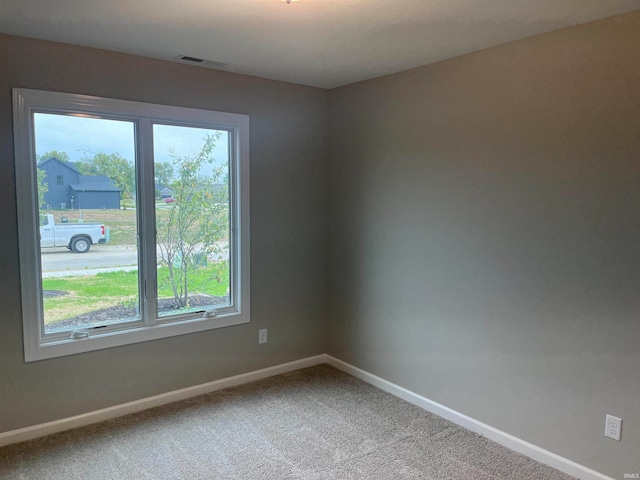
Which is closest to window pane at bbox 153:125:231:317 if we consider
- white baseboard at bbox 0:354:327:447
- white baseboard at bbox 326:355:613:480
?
white baseboard at bbox 0:354:327:447

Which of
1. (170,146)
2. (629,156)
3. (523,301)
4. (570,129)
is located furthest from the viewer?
(170,146)

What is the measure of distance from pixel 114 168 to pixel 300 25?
153cm

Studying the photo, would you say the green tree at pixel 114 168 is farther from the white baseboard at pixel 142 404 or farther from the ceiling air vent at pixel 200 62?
the white baseboard at pixel 142 404

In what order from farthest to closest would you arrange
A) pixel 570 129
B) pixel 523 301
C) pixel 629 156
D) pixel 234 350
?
1. pixel 234 350
2. pixel 523 301
3. pixel 570 129
4. pixel 629 156

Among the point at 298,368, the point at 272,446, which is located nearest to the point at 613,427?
the point at 272,446

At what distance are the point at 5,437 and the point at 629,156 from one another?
12.0 feet

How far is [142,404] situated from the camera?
318 cm

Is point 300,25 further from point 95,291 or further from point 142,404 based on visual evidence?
point 142,404

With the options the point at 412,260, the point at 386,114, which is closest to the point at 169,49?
the point at 386,114

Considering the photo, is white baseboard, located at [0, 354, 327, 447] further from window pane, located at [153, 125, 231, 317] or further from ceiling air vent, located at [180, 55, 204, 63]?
ceiling air vent, located at [180, 55, 204, 63]

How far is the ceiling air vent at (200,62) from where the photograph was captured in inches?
118

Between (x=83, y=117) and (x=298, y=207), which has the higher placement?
(x=83, y=117)

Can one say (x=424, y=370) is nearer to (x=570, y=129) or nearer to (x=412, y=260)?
(x=412, y=260)

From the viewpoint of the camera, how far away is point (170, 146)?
323cm
